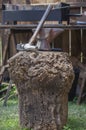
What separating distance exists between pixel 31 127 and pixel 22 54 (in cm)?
99

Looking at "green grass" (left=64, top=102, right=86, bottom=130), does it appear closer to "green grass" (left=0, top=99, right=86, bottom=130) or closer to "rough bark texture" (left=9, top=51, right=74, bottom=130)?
"green grass" (left=0, top=99, right=86, bottom=130)

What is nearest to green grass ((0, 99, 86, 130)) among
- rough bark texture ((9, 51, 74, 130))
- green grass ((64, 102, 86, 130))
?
green grass ((64, 102, 86, 130))

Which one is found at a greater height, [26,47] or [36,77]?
[26,47]

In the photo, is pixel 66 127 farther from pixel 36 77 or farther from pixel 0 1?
pixel 0 1

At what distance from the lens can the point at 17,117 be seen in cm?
663

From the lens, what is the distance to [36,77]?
5387 mm

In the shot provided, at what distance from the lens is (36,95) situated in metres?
5.53

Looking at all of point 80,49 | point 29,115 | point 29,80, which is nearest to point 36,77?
point 29,80

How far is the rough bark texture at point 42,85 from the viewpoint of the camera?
214 inches

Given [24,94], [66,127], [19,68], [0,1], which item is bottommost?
[66,127]

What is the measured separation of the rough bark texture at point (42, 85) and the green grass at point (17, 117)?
290 mm

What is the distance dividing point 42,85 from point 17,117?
1377 mm


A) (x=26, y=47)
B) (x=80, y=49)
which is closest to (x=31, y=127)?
(x=26, y=47)

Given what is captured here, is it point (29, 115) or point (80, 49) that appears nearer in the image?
point (29, 115)
